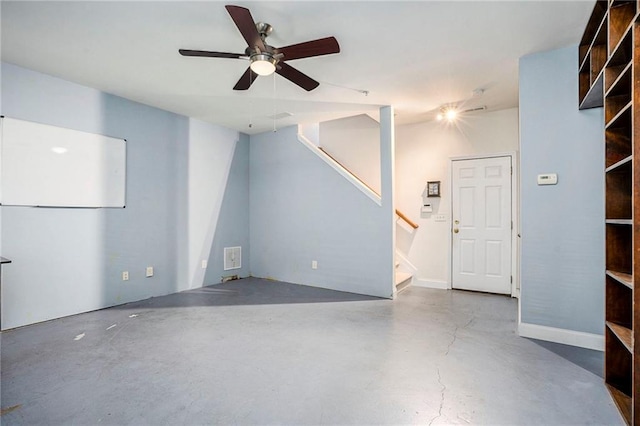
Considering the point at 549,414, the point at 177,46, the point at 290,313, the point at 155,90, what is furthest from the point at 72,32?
the point at 549,414

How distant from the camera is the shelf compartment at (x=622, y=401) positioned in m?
1.76

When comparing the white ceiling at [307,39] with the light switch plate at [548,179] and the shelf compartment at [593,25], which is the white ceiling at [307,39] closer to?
the shelf compartment at [593,25]

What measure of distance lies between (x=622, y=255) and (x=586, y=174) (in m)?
0.92

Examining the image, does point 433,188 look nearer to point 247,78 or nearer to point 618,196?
point 618,196

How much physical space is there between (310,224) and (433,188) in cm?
193

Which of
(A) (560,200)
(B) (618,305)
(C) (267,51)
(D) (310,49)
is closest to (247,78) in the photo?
(C) (267,51)

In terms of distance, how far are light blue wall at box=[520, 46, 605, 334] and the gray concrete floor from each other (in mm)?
365

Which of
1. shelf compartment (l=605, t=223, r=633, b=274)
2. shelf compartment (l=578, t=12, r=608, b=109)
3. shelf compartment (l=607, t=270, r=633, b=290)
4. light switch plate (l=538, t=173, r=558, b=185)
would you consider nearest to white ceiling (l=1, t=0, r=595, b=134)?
shelf compartment (l=578, t=12, r=608, b=109)

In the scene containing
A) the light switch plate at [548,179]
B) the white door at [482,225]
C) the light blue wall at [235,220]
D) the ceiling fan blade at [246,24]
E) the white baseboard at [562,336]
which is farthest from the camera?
the light blue wall at [235,220]

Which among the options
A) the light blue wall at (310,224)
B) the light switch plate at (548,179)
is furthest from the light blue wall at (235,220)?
the light switch plate at (548,179)

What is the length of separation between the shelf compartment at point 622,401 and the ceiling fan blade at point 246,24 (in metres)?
3.03

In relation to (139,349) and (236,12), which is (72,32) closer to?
(236,12)

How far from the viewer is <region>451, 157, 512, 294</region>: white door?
444 cm

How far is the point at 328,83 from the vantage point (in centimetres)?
352
